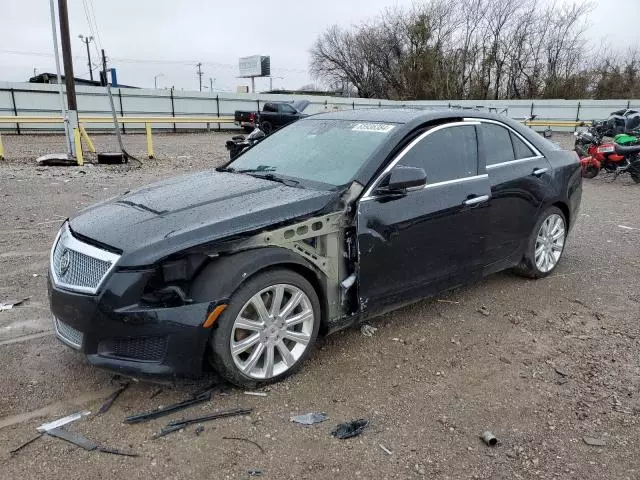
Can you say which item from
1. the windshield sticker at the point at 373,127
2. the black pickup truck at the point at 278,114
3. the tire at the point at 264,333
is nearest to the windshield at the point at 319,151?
the windshield sticker at the point at 373,127

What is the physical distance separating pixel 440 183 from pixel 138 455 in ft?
8.84

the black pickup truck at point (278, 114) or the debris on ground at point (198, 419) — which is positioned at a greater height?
the black pickup truck at point (278, 114)

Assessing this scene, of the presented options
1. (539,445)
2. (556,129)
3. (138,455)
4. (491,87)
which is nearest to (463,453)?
(539,445)

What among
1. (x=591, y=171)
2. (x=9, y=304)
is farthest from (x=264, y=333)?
(x=591, y=171)

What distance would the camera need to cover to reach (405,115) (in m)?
4.05

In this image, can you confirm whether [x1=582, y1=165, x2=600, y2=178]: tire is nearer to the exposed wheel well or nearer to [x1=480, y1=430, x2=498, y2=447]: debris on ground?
the exposed wheel well

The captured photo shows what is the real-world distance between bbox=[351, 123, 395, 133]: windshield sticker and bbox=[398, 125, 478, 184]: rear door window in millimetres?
247

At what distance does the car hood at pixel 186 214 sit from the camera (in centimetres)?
280

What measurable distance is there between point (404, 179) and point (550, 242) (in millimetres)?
2431

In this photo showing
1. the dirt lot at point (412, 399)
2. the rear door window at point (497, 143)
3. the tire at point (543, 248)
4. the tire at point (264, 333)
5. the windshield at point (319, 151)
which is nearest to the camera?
the dirt lot at point (412, 399)

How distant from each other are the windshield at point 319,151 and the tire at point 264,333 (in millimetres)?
827

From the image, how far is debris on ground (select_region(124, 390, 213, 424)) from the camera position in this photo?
283 centimetres

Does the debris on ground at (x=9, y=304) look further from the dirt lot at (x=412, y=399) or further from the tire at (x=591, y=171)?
the tire at (x=591, y=171)

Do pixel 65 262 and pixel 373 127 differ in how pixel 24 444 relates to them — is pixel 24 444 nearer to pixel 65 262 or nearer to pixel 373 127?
pixel 65 262
